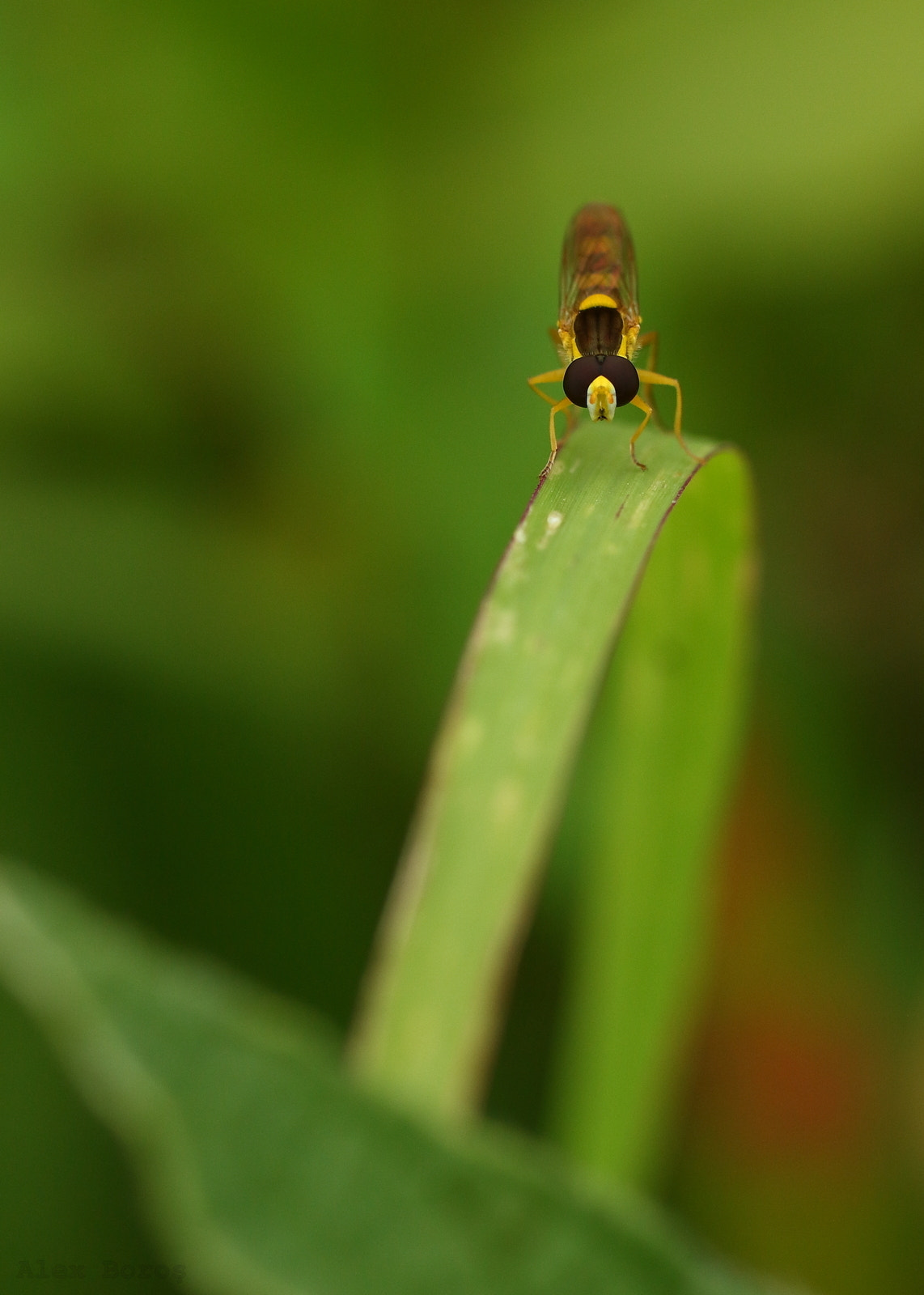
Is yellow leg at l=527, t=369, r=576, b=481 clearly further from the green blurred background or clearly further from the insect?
the green blurred background

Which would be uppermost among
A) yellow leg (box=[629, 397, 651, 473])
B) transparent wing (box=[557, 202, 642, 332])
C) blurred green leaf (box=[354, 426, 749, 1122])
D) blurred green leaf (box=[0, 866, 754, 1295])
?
transparent wing (box=[557, 202, 642, 332])

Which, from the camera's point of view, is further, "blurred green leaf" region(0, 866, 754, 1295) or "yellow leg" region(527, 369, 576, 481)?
"yellow leg" region(527, 369, 576, 481)

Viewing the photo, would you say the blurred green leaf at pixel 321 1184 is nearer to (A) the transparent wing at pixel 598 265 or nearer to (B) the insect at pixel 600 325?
(B) the insect at pixel 600 325

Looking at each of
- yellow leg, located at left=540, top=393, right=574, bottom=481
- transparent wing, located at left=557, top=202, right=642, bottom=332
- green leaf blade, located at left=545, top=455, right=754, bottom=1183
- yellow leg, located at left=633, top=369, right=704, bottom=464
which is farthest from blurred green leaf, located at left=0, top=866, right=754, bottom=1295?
transparent wing, located at left=557, top=202, right=642, bottom=332

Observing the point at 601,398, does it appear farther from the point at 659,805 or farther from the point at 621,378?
the point at 659,805

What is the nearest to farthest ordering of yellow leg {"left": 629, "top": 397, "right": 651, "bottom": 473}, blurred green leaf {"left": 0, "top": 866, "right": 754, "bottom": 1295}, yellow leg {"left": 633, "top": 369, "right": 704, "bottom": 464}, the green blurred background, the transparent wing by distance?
blurred green leaf {"left": 0, "top": 866, "right": 754, "bottom": 1295}, yellow leg {"left": 629, "top": 397, "right": 651, "bottom": 473}, yellow leg {"left": 633, "top": 369, "right": 704, "bottom": 464}, the transparent wing, the green blurred background

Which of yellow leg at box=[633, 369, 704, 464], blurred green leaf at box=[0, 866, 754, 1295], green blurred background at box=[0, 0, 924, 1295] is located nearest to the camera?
blurred green leaf at box=[0, 866, 754, 1295]

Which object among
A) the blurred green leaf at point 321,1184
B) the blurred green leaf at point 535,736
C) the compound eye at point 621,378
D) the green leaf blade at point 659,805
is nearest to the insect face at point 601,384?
the compound eye at point 621,378

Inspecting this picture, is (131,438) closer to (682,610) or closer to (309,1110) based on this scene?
(682,610)
